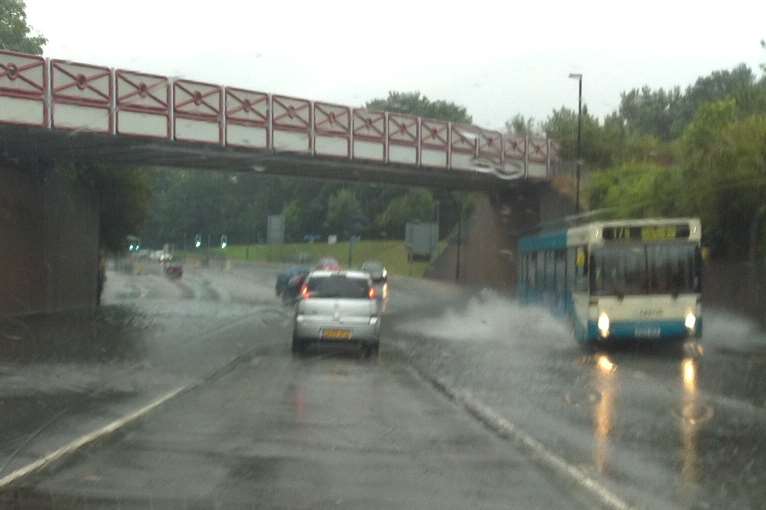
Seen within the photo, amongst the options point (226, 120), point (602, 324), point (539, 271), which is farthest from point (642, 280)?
point (226, 120)

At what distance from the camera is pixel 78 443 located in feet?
34.8

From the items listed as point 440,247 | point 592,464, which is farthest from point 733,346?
point 440,247

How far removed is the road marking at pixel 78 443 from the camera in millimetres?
8906

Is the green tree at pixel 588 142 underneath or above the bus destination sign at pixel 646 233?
above

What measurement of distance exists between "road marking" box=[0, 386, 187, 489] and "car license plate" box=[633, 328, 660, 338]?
11.7 meters

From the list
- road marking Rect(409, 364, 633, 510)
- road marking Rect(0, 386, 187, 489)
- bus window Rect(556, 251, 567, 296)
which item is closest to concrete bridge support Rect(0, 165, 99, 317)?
bus window Rect(556, 251, 567, 296)

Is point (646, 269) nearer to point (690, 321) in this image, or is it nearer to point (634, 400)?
point (690, 321)

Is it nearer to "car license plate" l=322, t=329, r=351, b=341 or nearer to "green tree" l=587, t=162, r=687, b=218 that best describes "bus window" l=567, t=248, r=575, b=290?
"car license plate" l=322, t=329, r=351, b=341

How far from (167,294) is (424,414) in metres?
43.4

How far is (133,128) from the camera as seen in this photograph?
104ft

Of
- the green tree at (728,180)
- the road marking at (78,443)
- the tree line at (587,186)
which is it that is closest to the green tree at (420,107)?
the tree line at (587,186)

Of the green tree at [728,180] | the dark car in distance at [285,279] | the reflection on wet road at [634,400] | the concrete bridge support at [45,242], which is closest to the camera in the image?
the reflection on wet road at [634,400]

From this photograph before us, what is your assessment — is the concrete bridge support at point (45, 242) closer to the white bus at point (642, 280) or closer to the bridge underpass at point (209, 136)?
the bridge underpass at point (209, 136)

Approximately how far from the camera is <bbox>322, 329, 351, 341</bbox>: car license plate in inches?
866
